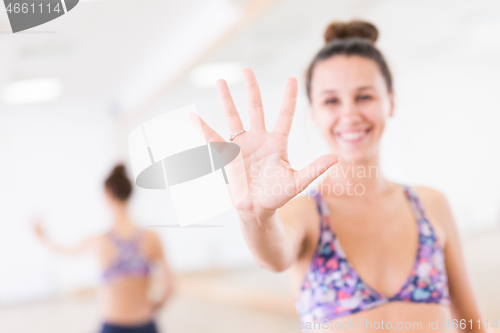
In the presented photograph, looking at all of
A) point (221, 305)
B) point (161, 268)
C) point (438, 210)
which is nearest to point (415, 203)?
point (438, 210)

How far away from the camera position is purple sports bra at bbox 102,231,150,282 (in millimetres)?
589

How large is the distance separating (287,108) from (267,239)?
0.10 metres

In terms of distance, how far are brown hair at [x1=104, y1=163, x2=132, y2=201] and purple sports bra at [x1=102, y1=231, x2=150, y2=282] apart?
0.06 m

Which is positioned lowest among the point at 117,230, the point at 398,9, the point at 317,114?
the point at 117,230

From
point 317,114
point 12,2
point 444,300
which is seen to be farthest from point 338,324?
point 12,2

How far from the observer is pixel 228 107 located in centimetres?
31

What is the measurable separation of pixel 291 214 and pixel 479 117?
0.57 meters

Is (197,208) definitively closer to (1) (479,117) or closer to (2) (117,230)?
(2) (117,230)

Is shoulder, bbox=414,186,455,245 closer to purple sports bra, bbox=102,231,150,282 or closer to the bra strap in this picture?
the bra strap

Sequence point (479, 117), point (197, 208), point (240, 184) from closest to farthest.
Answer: point (240, 184)
point (197, 208)
point (479, 117)

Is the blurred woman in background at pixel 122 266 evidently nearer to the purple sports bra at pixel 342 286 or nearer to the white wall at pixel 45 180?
the white wall at pixel 45 180

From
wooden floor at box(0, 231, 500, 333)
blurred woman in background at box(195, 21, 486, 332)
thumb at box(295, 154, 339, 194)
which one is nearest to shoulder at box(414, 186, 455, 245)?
blurred woman in background at box(195, 21, 486, 332)

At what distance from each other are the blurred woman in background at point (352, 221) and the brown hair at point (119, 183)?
270 millimetres

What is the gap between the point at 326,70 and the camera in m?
0.46
